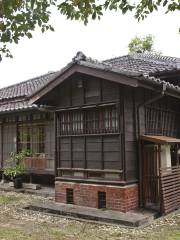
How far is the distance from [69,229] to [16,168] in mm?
6799

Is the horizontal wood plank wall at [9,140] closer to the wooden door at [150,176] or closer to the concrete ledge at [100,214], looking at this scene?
the concrete ledge at [100,214]

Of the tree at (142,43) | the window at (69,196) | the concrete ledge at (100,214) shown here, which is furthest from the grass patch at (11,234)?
the tree at (142,43)

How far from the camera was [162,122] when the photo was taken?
1122 cm

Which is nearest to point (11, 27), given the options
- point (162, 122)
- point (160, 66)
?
point (162, 122)

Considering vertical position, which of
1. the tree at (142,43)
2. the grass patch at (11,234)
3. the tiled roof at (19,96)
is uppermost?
the tree at (142,43)

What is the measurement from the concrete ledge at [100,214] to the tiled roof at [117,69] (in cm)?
357

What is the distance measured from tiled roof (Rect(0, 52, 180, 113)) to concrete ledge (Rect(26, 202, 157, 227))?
3565 mm

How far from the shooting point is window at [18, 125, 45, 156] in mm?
14656

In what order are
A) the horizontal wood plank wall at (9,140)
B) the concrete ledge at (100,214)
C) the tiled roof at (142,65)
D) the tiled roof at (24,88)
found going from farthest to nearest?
the tiled roof at (24,88)
the horizontal wood plank wall at (9,140)
the tiled roof at (142,65)
the concrete ledge at (100,214)

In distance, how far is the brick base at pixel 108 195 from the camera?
30.1 ft

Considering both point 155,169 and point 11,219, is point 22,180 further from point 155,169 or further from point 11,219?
point 155,169

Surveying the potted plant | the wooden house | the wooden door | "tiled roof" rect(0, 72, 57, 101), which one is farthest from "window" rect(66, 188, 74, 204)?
"tiled roof" rect(0, 72, 57, 101)

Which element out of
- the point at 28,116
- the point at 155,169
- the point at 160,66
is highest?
the point at 160,66

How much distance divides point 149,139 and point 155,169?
97cm
